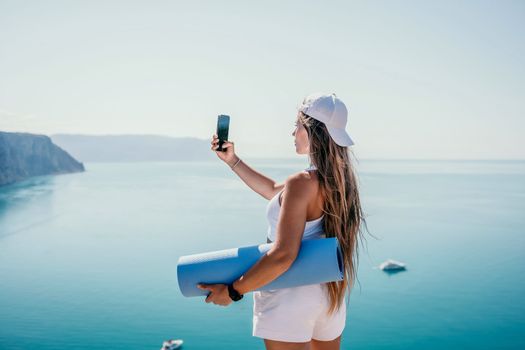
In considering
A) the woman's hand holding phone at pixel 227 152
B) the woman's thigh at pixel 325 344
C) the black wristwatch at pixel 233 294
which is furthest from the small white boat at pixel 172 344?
the black wristwatch at pixel 233 294

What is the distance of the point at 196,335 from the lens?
631 inches

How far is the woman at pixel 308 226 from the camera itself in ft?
4.92

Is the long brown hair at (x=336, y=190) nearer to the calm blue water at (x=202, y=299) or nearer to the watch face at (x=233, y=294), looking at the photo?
the watch face at (x=233, y=294)

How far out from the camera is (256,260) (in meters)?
1.57

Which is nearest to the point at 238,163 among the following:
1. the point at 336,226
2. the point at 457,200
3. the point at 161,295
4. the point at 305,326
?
the point at 336,226

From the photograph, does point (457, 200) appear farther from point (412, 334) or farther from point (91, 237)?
point (91, 237)

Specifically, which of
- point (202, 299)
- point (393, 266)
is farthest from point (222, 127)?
point (393, 266)

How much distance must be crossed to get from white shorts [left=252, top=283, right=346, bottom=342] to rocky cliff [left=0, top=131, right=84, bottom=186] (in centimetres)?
7463

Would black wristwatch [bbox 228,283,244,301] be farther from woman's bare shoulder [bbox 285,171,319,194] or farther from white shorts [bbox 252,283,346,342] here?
woman's bare shoulder [bbox 285,171,319,194]

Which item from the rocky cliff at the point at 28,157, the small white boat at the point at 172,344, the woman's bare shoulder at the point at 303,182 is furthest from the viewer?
the rocky cliff at the point at 28,157

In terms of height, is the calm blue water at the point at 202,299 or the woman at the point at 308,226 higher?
the woman at the point at 308,226

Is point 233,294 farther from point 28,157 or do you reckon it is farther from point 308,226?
point 28,157

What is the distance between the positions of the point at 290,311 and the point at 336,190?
0.53 meters

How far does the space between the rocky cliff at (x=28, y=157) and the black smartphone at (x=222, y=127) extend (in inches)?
2910
